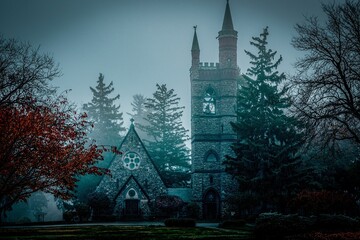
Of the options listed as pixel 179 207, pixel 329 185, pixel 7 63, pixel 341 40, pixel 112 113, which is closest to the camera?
pixel 341 40

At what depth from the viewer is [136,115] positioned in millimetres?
95875

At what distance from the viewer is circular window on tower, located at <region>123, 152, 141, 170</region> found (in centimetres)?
4528

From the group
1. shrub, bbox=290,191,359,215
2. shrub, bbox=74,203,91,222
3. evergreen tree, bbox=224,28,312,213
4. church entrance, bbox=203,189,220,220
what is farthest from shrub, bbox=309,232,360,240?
church entrance, bbox=203,189,220,220

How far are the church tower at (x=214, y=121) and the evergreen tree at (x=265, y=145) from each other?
A: 3.90 meters

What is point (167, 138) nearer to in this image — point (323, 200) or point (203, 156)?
point (203, 156)

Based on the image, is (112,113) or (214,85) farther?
(112,113)

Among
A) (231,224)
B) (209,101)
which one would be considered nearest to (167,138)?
(209,101)

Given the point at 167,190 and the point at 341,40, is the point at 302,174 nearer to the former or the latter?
the point at 167,190

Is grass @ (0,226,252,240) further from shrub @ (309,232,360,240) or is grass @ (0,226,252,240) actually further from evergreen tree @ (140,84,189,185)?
evergreen tree @ (140,84,189,185)

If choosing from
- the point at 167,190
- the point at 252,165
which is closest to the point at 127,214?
the point at 167,190

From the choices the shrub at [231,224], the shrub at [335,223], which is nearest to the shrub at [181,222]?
the shrub at [231,224]

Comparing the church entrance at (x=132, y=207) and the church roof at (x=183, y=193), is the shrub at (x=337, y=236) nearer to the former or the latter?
the church entrance at (x=132, y=207)

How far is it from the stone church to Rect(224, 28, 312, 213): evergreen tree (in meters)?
4.18

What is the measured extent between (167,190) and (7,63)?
1055 inches
